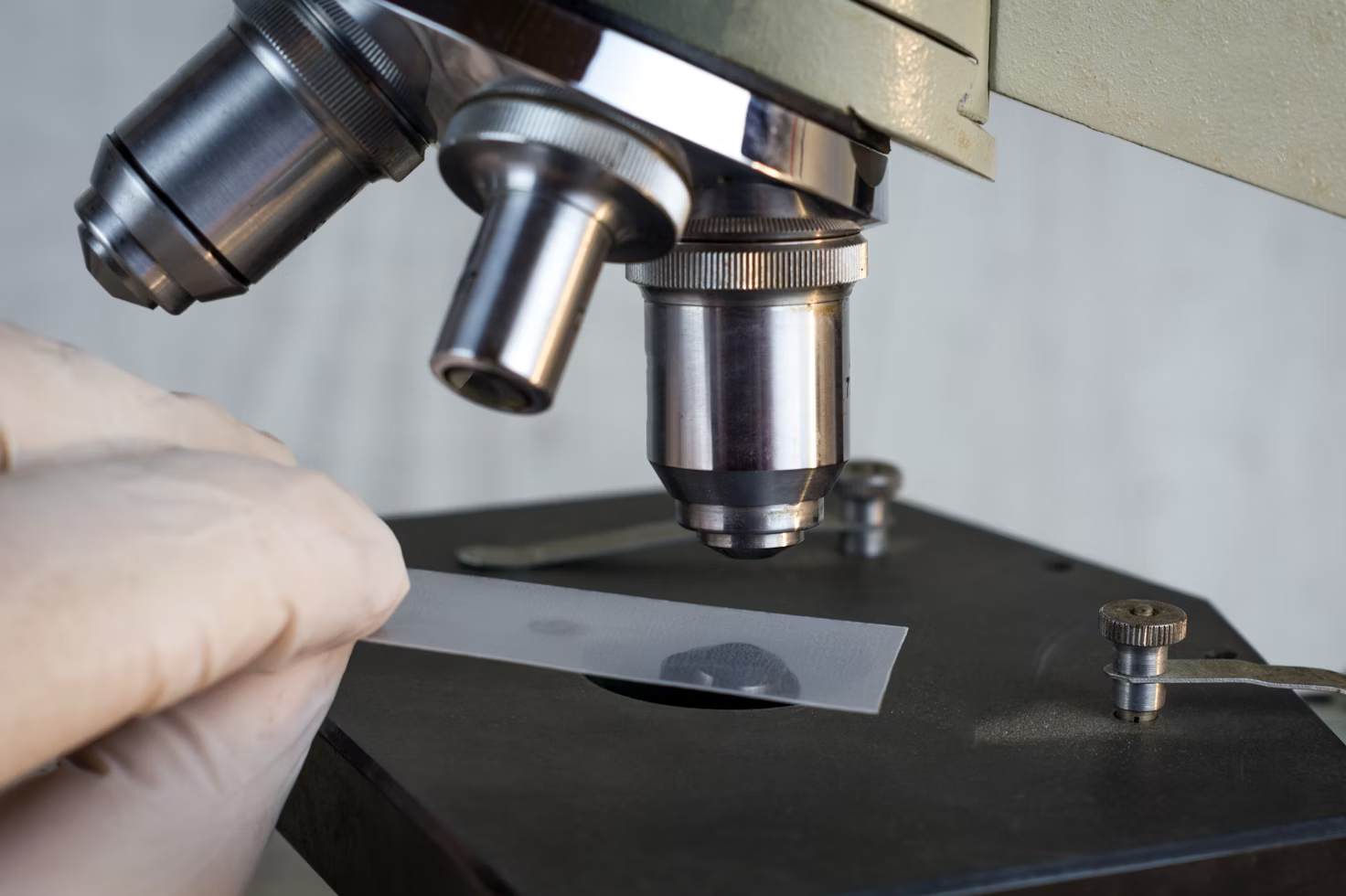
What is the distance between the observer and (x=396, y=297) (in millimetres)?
1459

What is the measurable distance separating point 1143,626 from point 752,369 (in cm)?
23

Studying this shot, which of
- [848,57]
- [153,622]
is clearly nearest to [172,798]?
[153,622]

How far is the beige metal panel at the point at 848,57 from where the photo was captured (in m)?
0.55

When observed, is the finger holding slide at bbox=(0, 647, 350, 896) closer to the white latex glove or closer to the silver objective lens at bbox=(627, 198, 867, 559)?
the white latex glove

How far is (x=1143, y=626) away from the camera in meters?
0.71

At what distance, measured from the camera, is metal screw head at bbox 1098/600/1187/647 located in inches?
27.9

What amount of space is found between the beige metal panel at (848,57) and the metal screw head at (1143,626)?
0.83ft

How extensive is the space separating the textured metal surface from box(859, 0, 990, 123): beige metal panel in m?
0.29

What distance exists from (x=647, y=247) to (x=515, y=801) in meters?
0.24

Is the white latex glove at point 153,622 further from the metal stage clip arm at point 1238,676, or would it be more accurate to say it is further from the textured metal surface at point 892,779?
the metal stage clip arm at point 1238,676

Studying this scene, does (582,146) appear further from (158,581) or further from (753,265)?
(158,581)

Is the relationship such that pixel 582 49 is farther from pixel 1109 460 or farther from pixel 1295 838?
pixel 1109 460

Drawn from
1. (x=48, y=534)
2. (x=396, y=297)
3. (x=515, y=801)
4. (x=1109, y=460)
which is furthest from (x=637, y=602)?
(x=1109, y=460)

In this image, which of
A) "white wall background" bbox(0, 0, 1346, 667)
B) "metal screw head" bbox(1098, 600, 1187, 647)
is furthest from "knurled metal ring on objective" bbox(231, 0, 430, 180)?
"white wall background" bbox(0, 0, 1346, 667)
